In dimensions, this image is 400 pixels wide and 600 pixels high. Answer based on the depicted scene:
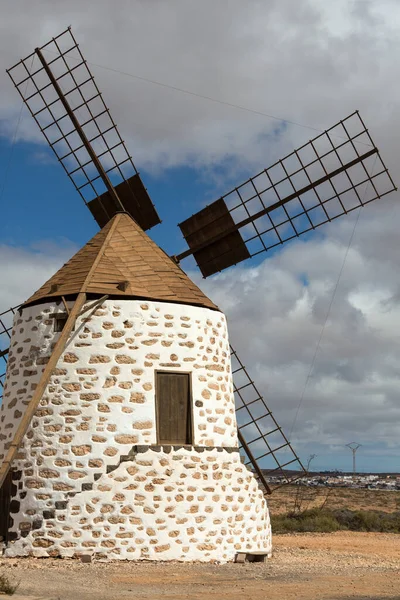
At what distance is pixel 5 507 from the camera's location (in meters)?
14.3

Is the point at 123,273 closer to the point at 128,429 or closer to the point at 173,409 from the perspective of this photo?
the point at 173,409

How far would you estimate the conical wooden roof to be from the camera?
1498 centimetres

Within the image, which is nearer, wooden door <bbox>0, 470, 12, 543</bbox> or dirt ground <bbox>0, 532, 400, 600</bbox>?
dirt ground <bbox>0, 532, 400, 600</bbox>

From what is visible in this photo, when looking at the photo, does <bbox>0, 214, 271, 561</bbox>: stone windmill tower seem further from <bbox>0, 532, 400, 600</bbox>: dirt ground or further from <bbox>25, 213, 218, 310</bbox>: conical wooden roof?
<bbox>0, 532, 400, 600</bbox>: dirt ground

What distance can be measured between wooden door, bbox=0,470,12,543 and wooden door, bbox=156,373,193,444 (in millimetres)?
2676

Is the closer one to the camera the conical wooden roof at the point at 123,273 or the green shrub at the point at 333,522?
the conical wooden roof at the point at 123,273

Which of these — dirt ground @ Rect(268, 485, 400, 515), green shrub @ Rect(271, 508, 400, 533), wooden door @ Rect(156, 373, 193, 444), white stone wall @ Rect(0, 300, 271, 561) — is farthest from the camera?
dirt ground @ Rect(268, 485, 400, 515)

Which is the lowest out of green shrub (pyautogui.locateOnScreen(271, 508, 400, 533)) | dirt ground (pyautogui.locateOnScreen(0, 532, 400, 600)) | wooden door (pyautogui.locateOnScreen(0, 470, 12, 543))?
dirt ground (pyautogui.locateOnScreen(0, 532, 400, 600))

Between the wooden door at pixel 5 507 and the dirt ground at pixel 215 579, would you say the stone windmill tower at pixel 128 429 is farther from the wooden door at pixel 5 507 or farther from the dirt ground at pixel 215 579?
the dirt ground at pixel 215 579

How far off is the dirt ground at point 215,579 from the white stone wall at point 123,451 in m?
0.51

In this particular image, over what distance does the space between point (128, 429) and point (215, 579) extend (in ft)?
10.3

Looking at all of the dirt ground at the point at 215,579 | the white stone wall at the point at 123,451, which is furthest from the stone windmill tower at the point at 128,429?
the dirt ground at the point at 215,579

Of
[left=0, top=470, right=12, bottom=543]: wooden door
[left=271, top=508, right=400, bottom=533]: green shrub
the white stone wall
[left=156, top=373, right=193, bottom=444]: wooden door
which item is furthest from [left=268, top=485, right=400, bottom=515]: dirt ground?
[left=0, top=470, right=12, bottom=543]: wooden door

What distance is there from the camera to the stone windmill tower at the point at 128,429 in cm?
1348
